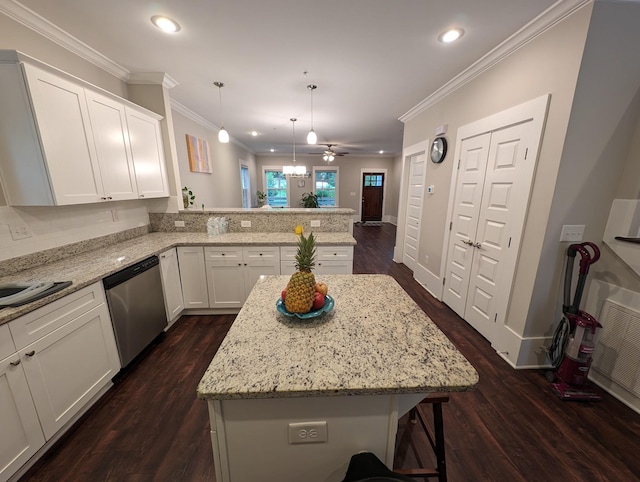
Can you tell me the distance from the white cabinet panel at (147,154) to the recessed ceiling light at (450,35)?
2.94m

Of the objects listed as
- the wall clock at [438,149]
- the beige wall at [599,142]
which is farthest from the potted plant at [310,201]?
the beige wall at [599,142]

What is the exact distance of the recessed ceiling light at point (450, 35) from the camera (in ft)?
6.26

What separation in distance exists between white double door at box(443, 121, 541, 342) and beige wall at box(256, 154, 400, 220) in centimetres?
654

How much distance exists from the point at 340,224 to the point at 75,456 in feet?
9.52

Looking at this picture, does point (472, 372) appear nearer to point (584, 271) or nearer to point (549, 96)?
point (584, 271)

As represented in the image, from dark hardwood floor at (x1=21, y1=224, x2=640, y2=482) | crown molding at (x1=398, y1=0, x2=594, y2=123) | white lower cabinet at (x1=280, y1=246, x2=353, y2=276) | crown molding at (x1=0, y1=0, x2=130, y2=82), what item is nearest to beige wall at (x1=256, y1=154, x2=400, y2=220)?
crown molding at (x1=398, y1=0, x2=594, y2=123)

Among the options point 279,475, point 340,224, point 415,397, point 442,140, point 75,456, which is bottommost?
point 75,456

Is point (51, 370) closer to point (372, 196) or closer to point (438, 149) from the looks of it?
point (438, 149)

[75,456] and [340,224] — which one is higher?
[340,224]

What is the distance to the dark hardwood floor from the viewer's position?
1372mm

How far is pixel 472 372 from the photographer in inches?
33.2

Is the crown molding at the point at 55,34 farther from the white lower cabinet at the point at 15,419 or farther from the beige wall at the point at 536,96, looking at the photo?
the beige wall at the point at 536,96

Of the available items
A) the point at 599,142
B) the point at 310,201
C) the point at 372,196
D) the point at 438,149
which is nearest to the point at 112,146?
the point at 438,149

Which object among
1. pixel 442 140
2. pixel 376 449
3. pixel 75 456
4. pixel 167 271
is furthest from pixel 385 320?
pixel 442 140
